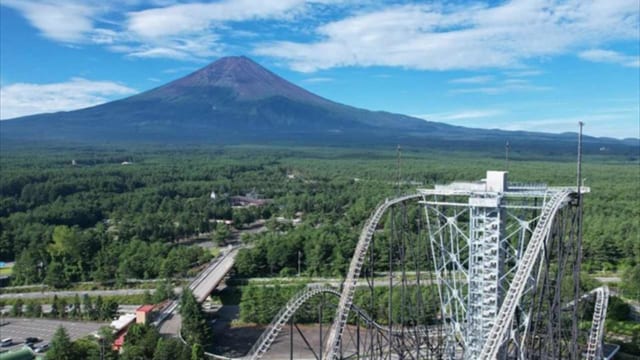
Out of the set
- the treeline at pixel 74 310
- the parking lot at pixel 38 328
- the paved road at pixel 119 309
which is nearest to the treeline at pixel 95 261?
the paved road at pixel 119 309

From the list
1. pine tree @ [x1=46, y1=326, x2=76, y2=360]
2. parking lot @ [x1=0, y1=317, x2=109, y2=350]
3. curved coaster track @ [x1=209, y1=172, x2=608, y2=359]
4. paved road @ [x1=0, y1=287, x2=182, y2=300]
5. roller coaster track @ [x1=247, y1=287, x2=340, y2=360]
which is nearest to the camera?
curved coaster track @ [x1=209, y1=172, x2=608, y2=359]

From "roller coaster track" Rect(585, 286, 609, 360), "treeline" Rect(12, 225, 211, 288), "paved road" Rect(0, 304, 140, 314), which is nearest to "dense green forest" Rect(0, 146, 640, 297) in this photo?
"treeline" Rect(12, 225, 211, 288)

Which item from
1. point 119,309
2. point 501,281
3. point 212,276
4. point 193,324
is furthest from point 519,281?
point 212,276

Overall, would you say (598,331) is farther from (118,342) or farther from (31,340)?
(31,340)

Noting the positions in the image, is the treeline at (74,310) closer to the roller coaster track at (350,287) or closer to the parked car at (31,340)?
the parked car at (31,340)

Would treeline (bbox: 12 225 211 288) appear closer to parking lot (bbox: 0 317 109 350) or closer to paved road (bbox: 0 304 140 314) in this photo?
paved road (bbox: 0 304 140 314)
